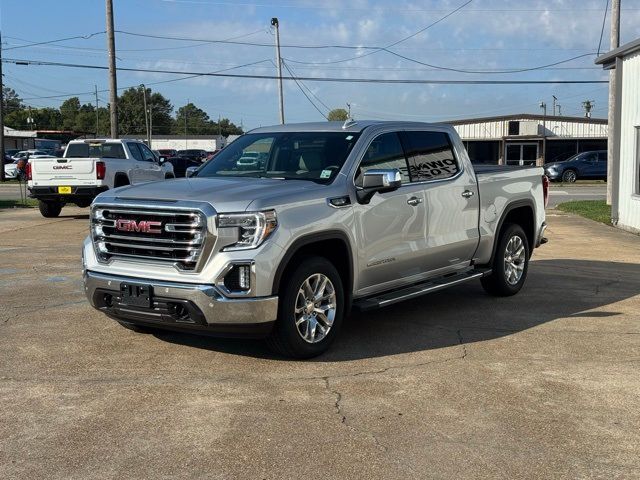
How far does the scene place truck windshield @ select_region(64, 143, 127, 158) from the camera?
1862cm

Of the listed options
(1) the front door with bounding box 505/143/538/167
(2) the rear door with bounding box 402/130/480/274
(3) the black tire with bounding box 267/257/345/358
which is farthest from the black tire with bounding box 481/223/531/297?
(1) the front door with bounding box 505/143/538/167

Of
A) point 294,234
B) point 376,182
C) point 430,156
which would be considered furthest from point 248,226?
point 430,156

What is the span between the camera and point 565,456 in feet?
13.4

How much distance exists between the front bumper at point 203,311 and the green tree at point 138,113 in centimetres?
13337

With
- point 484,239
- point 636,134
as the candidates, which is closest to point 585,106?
point 636,134

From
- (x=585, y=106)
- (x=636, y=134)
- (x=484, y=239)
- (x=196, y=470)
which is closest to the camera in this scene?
(x=196, y=470)

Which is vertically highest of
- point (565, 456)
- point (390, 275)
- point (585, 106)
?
point (585, 106)

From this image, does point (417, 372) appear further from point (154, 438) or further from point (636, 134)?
point (636, 134)

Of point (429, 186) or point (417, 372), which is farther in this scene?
point (429, 186)

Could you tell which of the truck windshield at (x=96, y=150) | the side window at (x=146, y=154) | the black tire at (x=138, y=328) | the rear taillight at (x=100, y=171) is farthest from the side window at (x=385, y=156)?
the side window at (x=146, y=154)

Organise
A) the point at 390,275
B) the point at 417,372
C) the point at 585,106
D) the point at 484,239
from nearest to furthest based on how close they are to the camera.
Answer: the point at 417,372 < the point at 390,275 < the point at 484,239 < the point at 585,106

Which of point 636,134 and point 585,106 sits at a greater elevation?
point 585,106

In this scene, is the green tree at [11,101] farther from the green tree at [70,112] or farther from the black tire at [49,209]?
the black tire at [49,209]

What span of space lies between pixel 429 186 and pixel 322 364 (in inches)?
86.9
